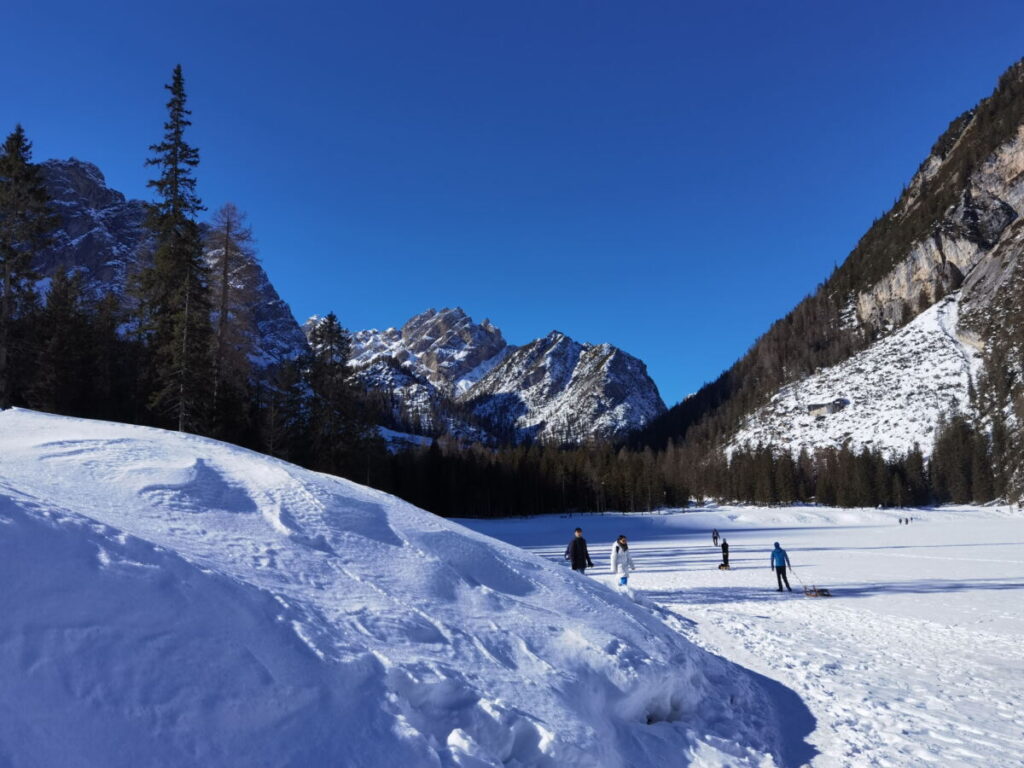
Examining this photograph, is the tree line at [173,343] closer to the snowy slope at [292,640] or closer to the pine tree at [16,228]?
the pine tree at [16,228]

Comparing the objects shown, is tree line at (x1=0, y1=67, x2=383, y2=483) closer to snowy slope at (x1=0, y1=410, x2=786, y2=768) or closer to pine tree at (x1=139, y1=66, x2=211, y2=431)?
pine tree at (x1=139, y1=66, x2=211, y2=431)

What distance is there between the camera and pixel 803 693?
27.5ft

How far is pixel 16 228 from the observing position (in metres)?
19.6

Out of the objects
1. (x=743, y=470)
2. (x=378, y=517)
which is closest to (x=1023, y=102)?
(x=743, y=470)

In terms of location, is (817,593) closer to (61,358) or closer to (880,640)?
(880,640)

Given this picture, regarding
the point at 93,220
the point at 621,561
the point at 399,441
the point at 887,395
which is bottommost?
the point at 621,561

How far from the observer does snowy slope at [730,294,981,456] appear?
102562 mm

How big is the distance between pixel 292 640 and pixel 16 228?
905 inches

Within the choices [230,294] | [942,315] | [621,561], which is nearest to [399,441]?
[230,294]

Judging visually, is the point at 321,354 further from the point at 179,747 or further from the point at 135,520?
the point at 179,747

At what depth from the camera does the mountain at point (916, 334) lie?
101 m

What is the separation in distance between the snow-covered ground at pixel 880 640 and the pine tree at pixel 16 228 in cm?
2223

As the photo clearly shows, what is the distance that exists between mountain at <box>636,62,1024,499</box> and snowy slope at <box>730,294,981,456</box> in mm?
354

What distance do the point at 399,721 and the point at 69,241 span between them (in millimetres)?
187846
